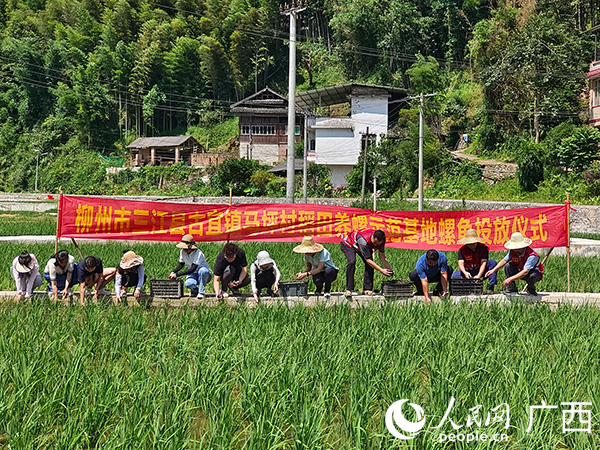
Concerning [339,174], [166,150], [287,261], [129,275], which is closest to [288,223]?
[287,261]

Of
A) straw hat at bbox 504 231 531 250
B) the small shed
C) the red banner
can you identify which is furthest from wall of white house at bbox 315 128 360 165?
straw hat at bbox 504 231 531 250

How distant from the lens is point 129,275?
24.0 feet

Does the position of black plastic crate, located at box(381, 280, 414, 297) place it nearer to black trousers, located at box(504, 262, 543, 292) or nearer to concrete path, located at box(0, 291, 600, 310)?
concrete path, located at box(0, 291, 600, 310)

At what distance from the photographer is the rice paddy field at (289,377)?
317 cm

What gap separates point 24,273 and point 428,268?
500cm

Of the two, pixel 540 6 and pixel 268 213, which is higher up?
pixel 540 6

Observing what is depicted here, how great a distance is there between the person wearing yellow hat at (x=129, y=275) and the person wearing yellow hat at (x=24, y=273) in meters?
1.01

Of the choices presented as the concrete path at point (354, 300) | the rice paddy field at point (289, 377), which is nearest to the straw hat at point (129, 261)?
the concrete path at point (354, 300)

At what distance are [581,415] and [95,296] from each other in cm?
556

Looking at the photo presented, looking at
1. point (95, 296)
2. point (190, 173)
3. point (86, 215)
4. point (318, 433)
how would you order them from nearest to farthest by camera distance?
point (318, 433) < point (95, 296) < point (86, 215) < point (190, 173)

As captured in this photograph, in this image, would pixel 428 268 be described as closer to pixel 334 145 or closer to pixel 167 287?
pixel 167 287

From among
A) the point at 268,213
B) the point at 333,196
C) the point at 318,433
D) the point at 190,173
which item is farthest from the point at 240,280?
the point at 190,173

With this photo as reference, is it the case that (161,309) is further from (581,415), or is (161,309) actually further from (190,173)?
(190,173)

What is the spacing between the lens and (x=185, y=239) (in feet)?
24.8
